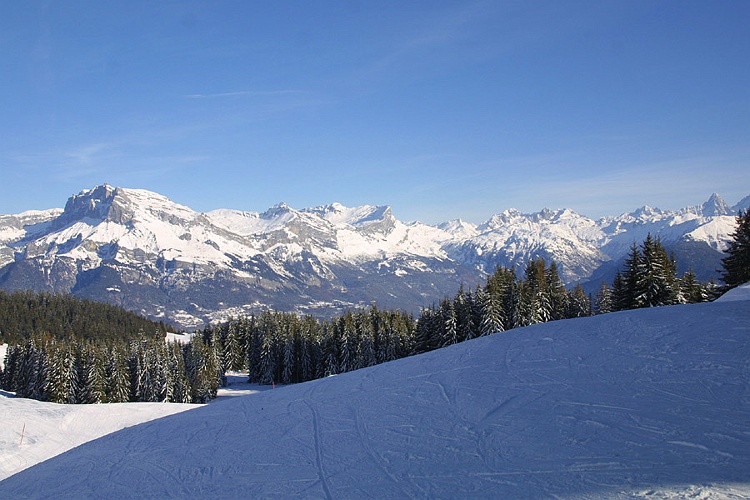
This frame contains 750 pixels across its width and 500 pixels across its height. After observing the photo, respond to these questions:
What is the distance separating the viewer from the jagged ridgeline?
130 meters

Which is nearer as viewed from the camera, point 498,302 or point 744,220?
point 744,220

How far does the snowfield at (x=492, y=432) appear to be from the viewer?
36.7ft

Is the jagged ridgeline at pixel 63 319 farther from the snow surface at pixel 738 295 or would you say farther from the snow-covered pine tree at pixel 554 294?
the snow surface at pixel 738 295

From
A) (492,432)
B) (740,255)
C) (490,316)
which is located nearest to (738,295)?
(740,255)

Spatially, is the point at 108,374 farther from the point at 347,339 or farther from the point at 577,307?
the point at 577,307

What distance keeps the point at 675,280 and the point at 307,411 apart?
40.5 metres

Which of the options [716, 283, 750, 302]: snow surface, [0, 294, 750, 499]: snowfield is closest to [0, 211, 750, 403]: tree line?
[716, 283, 750, 302]: snow surface

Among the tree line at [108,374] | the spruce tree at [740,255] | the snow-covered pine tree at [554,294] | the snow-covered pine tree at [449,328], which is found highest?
the spruce tree at [740,255]

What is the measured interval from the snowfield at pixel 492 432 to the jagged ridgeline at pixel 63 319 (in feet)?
387

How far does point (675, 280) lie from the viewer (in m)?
45.9

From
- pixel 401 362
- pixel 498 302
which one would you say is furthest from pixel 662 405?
pixel 498 302

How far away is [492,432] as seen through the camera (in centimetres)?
1432

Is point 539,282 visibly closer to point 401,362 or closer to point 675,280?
point 675,280

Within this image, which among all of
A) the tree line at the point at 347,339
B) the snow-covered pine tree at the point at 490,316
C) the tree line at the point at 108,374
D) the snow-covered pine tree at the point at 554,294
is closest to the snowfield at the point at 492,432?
the tree line at the point at 347,339
